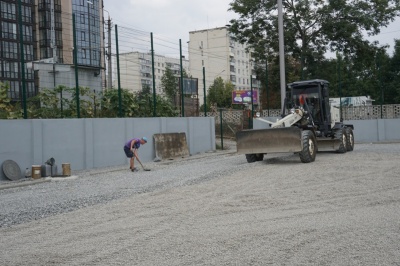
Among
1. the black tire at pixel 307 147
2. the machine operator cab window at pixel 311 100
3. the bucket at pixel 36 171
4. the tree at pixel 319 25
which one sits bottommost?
the bucket at pixel 36 171

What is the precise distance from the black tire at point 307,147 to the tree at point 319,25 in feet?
60.5

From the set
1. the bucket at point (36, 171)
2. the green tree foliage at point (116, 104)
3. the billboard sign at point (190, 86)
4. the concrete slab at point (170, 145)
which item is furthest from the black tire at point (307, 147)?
the billboard sign at point (190, 86)

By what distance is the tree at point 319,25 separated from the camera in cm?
3381

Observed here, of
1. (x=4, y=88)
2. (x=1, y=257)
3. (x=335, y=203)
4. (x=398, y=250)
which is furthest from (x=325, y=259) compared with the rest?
(x=4, y=88)

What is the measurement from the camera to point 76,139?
16625 millimetres

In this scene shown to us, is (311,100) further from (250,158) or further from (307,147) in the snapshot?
(250,158)

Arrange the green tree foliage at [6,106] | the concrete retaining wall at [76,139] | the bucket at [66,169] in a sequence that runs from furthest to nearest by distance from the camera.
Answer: the green tree foliage at [6,106]
the bucket at [66,169]
the concrete retaining wall at [76,139]

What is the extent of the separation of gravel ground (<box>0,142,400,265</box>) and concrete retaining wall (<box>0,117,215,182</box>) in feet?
6.55

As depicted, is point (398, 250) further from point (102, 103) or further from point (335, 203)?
point (102, 103)

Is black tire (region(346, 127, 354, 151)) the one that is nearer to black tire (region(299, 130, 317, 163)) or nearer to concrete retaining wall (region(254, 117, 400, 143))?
black tire (region(299, 130, 317, 163))

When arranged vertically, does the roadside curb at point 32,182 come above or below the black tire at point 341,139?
below

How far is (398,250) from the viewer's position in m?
5.62

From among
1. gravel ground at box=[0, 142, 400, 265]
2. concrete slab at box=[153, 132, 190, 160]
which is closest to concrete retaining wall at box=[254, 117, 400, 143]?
concrete slab at box=[153, 132, 190, 160]

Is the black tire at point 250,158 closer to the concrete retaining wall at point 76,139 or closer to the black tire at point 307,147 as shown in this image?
the black tire at point 307,147
